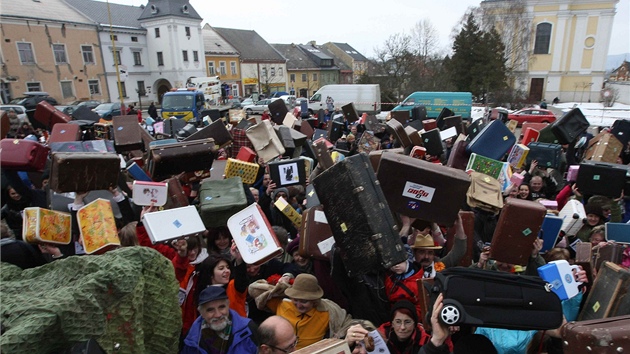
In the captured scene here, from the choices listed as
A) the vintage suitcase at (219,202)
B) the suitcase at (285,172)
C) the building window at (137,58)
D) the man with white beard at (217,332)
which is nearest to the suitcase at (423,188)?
the man with white beard at (217,332)

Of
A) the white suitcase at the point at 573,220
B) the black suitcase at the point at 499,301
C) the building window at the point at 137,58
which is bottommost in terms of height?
the white suitcase at the point at 573,220

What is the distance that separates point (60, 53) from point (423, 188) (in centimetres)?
4205

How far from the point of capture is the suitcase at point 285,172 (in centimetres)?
601

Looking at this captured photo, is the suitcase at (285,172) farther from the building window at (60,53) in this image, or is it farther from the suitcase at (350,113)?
the building window at (60,53)

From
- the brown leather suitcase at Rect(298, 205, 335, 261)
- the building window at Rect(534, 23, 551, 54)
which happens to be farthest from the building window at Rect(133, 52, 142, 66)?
the brown leather suitcase at Rect(298, 205, 335, 261)

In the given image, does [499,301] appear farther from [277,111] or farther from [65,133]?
[277,111]

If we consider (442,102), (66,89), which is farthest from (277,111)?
(66,89)

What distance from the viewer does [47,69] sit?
113 ft

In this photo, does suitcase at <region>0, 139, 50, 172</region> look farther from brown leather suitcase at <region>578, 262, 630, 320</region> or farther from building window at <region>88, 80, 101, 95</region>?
building window at <region>88, 80, 101, 95</region>

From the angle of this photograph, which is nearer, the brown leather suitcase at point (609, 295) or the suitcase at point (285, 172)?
the brown leather suitcase at point (609, 295)

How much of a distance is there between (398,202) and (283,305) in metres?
1.32

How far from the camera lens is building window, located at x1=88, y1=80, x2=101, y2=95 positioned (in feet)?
124

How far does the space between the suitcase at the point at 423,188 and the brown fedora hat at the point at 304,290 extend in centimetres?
96

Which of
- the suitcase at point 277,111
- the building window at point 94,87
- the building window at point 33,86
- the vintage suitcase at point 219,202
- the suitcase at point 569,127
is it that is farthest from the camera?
the building window at point 94,87
